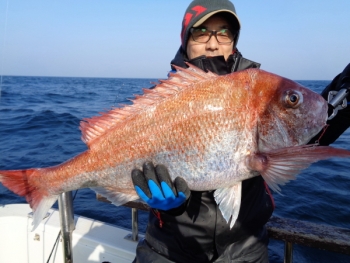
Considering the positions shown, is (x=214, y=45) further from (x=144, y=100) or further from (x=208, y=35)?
(x=144, y=100)

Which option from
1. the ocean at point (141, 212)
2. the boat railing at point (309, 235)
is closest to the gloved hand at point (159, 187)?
the boat railing at point (309, 235)

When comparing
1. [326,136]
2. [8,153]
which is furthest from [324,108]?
[8,153]

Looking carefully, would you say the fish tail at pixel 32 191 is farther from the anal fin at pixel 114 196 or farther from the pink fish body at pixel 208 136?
the anal fin at pixel 114 196

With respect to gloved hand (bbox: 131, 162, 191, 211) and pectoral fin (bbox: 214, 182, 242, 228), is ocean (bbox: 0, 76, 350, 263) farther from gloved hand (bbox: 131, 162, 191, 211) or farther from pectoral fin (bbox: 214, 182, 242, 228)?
pectoral fin (bbox: 214, 182, 242, 228)

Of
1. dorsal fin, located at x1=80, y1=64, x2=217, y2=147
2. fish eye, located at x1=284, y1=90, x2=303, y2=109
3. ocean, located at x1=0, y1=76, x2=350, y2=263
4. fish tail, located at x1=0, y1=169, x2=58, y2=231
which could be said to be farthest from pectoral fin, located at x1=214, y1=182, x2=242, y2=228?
ocean, located at x1=0, y1=76, x2=350, y2=263

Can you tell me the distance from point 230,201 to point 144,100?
876 mm

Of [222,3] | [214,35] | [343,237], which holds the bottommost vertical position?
[343,237]

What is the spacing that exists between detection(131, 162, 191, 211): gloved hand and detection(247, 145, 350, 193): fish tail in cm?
47

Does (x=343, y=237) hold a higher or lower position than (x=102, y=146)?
lower

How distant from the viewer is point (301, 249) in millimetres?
5379

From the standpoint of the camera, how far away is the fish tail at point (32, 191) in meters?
2.06

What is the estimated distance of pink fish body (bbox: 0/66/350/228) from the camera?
1760 millimetres

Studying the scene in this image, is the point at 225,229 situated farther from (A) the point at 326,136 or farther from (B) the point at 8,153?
(B) the point at 8,153

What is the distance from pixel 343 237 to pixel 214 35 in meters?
1.94
